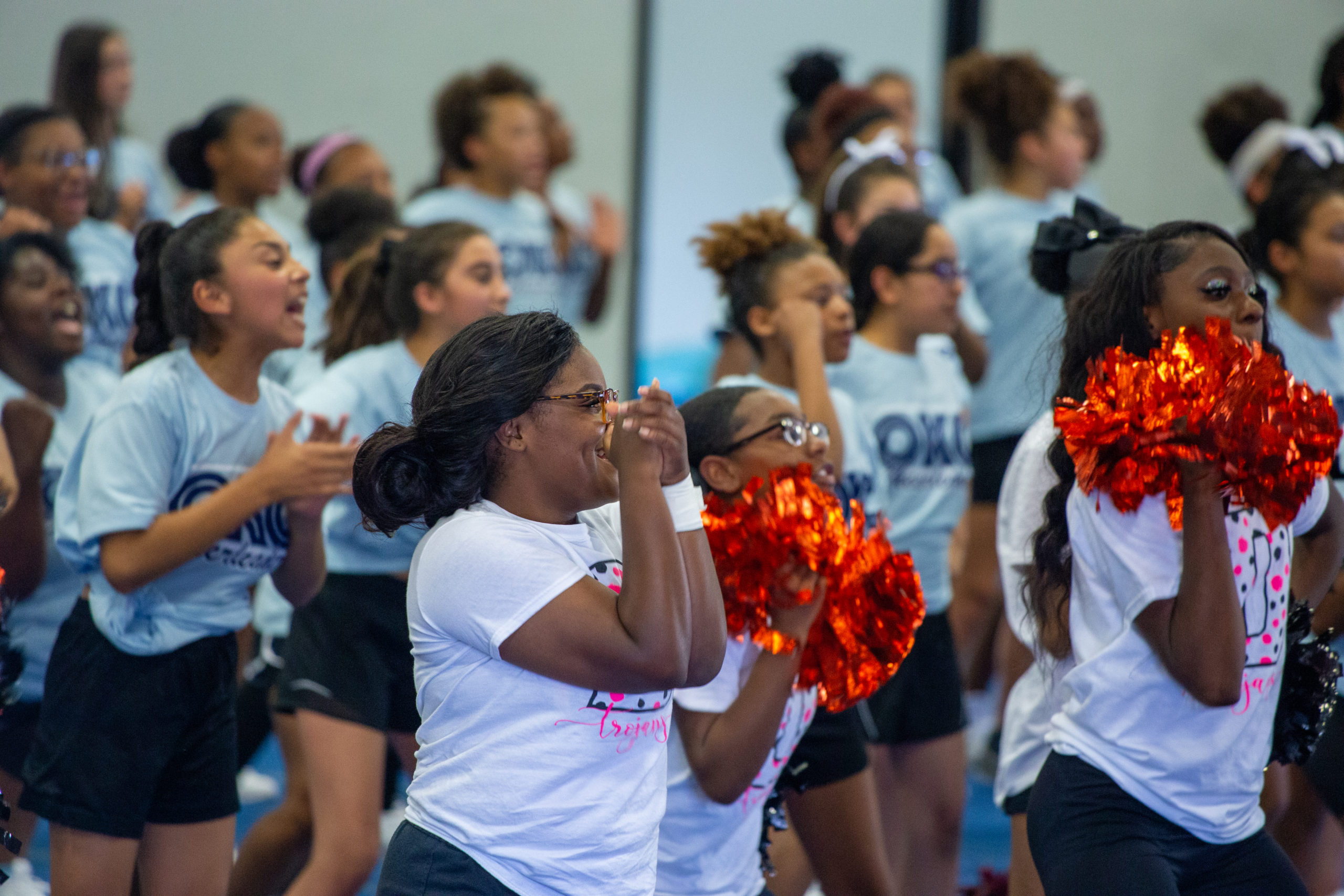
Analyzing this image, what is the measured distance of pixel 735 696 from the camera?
8.52ft

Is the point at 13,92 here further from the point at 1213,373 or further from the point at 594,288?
the point at 1213,373

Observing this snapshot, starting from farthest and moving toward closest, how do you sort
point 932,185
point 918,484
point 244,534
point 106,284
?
point 932,185, point 106,284, point 918,484, point 244,534

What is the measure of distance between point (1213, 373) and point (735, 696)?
0.95 meters

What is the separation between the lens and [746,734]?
248cm

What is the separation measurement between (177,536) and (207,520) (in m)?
0.06

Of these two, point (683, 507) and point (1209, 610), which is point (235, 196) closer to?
point (683, 507)

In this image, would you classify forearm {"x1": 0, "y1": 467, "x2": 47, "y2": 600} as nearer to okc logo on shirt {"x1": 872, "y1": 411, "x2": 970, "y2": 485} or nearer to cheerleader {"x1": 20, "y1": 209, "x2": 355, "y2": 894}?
cheerleader {"x1": 20, "y1": 209, "x2": 355, "y2": 894}

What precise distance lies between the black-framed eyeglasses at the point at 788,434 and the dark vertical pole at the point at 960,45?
6362 mm

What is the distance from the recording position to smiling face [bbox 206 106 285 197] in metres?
5.59

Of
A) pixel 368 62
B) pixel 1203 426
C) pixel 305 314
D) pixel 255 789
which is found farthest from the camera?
pixel 368 62

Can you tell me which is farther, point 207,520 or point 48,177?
point 48,177

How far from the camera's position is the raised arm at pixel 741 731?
2484 millimetres

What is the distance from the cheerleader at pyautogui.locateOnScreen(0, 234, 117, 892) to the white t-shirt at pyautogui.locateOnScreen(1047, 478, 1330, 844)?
87.9 inches

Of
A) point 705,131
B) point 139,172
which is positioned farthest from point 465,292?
point 705,131
